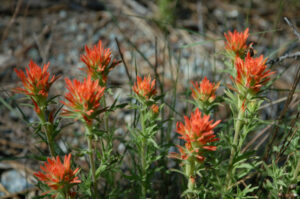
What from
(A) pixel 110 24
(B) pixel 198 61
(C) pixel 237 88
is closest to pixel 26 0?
(A) pixel 110 24

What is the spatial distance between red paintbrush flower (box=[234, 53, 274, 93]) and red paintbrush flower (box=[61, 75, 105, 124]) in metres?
0.49

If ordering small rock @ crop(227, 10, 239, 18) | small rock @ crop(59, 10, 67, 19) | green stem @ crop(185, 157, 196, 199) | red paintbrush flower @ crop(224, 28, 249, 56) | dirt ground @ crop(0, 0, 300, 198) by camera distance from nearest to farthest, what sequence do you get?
green stem @ crop(185, 157, 196, 199) → red paintbrush flower @ crop(224, 28, 249, 56) → dirt ground @ crop(0, 0, 300, 198) → small rock @ crop(59, 10, 67, 19) → small rock @ crop(227, 10, 239, 18)

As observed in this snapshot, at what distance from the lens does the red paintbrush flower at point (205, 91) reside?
1.12 meters

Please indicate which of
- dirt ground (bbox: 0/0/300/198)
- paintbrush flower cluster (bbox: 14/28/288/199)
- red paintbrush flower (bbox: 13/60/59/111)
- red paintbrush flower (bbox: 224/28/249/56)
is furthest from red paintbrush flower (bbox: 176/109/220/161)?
dirt ground (bbox: 0/0/300/198)

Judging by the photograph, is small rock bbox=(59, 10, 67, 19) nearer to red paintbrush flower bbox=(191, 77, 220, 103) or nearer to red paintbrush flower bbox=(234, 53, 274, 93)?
red paintbrush flower bbox=(191, 77, 220, 103)

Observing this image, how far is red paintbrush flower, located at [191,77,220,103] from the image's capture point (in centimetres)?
112

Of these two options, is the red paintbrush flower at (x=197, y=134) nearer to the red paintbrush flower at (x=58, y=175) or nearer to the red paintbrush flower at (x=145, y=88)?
the red paintbrush flower at (x=145, y=88)

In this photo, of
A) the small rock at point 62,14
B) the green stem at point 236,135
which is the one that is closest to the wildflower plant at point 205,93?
the green stem at point 236,135

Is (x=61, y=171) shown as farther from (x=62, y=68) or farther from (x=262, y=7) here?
(x=262, y=7)

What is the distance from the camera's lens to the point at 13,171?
75.7 inches

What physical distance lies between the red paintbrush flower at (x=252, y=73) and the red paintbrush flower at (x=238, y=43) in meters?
0.16

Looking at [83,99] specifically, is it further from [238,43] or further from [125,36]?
[125,36]

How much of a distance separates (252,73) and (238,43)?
0.22 metres

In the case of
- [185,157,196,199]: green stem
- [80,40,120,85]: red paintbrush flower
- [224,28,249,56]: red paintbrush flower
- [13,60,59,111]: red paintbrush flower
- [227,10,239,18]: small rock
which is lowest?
[185,157,196,199]: green stem
